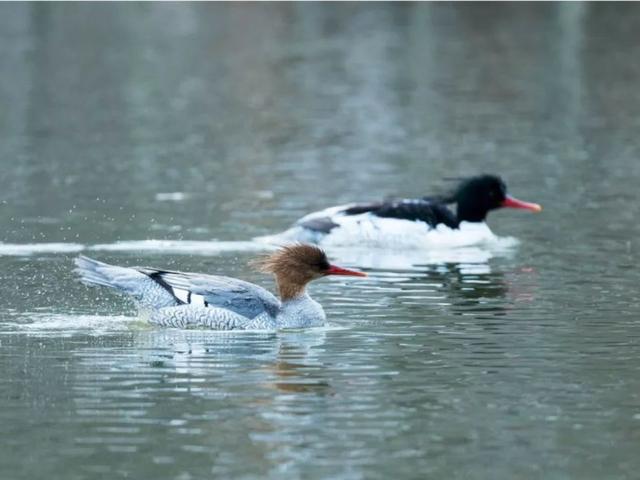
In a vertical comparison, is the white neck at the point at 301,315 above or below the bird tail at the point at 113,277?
below

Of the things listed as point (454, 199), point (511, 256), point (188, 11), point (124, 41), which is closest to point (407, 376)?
point (511, 256)

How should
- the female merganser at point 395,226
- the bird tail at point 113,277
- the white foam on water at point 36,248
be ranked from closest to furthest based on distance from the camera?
the bird tail at point 113,277 → the white foam on water at point 36,248 → the female merganser at point 395,226

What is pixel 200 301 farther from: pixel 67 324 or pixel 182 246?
pixel 182 246

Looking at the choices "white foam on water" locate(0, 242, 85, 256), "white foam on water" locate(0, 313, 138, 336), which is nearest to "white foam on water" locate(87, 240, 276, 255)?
"white foam on water" locate(0, 242, 85, 256)

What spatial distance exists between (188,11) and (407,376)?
46238 millimetres

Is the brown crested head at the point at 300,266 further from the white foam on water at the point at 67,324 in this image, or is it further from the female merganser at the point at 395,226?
the female merganser at the point at 395,226

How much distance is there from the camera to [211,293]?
15.4m

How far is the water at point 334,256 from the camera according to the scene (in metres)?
11.7

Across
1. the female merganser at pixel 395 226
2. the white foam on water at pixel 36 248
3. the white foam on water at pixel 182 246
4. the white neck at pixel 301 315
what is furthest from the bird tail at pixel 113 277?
the female merganser at pixel 395 226

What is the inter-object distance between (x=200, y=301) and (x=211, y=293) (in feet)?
0.34

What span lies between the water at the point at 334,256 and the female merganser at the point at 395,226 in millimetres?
428

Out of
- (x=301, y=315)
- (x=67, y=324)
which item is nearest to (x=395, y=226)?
(x=301, y=315)

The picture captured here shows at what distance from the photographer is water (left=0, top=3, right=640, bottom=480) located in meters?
11.7

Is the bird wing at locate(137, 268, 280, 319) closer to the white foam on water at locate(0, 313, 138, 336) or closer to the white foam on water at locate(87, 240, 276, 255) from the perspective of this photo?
the white foam on water at locate(0, 313, 138, 336)
